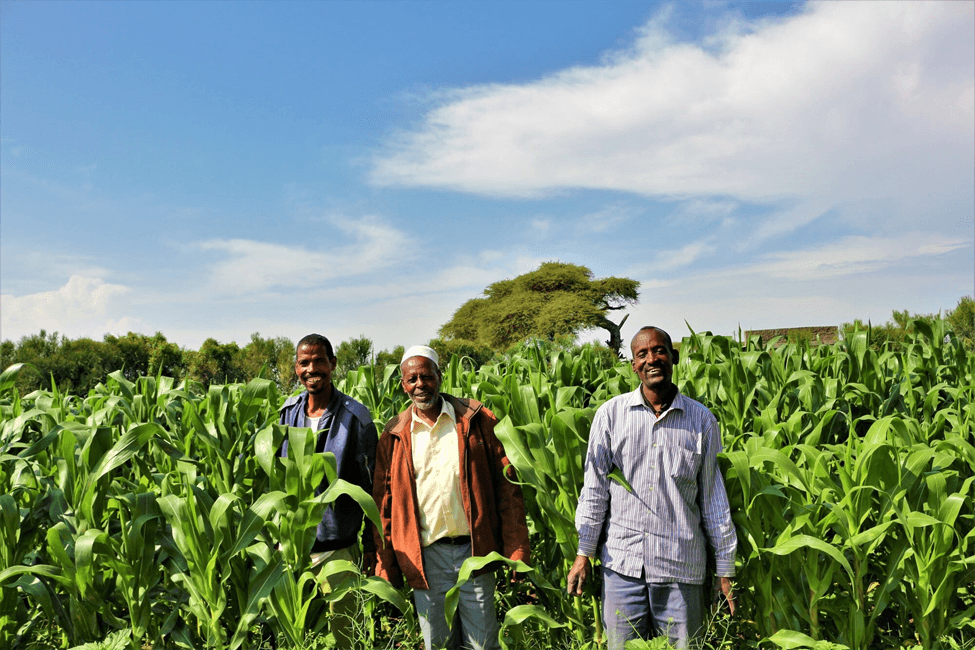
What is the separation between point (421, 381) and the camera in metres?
2.46

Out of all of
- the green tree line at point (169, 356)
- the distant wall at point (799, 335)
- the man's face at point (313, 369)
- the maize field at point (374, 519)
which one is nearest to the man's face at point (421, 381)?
the maize field at point (374, 519)

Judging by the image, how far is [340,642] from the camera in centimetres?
265

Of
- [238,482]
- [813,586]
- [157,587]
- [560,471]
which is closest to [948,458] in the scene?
[813,586]

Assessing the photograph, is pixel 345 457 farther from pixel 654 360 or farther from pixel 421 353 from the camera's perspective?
pixel 654 360

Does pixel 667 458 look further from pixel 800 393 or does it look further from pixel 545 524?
pixel 800 393

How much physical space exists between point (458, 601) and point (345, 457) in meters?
0.72

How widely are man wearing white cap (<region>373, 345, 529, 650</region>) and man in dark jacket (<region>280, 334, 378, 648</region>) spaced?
0.22m

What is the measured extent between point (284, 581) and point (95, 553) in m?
0.79

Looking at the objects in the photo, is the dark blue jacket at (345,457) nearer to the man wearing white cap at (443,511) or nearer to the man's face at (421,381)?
the man wearing white cap at (443,511)

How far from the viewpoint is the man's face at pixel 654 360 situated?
7.73 ft

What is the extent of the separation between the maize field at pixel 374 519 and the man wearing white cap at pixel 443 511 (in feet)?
0.37

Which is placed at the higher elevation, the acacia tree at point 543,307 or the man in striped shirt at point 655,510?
the acacia tree at point 543,307

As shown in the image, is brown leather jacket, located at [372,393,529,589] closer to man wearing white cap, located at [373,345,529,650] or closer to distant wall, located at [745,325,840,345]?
man wearing white cap, located at [373,345,529,650]

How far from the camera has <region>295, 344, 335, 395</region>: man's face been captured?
277cm
